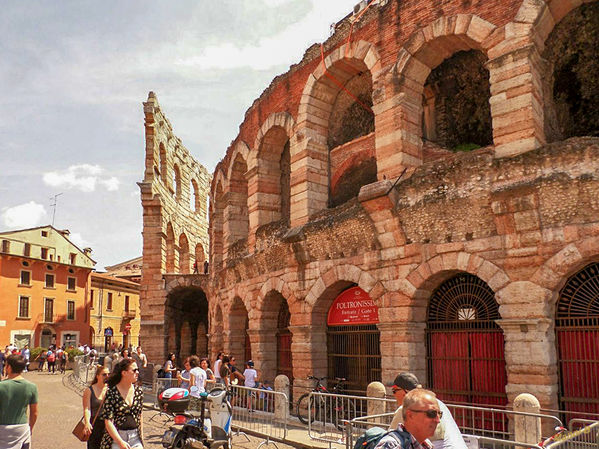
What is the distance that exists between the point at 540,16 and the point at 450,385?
6.79m

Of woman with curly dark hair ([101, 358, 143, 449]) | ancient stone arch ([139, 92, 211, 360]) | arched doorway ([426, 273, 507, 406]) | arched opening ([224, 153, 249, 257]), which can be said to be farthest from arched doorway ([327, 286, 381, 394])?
ancient stone arch ([139, 92, 211, 360])

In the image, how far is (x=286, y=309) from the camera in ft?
49.4

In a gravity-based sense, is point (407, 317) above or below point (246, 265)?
below

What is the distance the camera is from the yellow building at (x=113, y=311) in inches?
1645

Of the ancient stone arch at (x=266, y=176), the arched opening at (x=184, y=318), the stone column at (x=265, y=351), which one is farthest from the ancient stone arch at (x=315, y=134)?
the arched opening at (x=184, y=318)

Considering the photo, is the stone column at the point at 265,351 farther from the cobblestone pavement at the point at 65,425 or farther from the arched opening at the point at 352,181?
the arched opening at the point at 352,181

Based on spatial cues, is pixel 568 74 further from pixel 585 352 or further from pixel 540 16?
pixel 585 352

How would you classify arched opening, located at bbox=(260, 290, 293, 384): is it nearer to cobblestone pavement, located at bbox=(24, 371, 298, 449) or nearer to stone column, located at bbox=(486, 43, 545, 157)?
cobblestone pavement, located at bbox=(24, 371, 298, 449)

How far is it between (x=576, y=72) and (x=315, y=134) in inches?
245

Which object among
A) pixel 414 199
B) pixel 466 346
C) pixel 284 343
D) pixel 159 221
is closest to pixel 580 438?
pixel 466 346

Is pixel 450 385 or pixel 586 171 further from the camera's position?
pixel 450 385

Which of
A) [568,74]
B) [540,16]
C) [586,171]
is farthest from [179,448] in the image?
[568,74]

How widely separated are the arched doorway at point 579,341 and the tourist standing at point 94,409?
6.96 metres

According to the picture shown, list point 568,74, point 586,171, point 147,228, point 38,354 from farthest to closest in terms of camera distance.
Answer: point 38,354 → point 147,228 → point 568,74 → point 586,171
